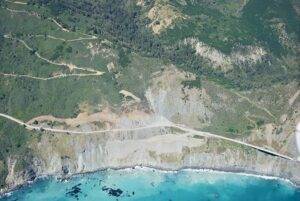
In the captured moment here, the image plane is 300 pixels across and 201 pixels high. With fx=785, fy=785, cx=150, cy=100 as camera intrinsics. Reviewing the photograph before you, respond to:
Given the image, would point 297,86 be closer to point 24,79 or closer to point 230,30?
point 230,30

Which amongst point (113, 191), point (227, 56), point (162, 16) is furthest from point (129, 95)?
point (227, 56)

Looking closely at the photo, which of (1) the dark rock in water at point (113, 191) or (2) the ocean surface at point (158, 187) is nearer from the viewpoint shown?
(2) the ocean surface at point (158, 187)

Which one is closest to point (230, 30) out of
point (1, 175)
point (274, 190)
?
point (274, 190)

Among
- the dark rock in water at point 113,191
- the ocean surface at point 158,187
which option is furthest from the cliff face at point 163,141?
the dark rock in water at point 113,191

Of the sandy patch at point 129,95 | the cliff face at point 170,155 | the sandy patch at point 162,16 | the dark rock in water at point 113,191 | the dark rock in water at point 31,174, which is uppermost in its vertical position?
the sandy patch at point 162,16

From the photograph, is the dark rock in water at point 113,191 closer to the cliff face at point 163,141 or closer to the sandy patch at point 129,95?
the cliff face at point 163,141

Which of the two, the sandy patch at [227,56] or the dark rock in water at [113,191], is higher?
the sandy patch at [227,56]

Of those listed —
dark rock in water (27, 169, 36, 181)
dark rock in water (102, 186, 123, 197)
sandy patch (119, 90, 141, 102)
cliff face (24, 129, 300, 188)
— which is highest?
sandy patch (119, 90, 141, 102)

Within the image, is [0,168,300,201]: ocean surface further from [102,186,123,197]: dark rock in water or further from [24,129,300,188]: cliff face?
[24,129,300,188]: cliff face

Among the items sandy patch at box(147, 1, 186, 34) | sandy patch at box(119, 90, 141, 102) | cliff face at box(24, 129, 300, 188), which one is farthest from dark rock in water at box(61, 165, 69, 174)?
sandy patch at box(147, 1, 186, 34)
